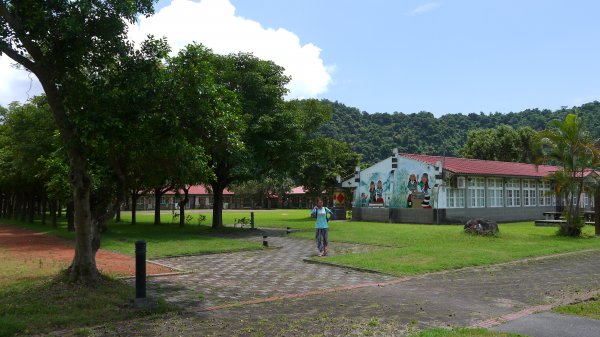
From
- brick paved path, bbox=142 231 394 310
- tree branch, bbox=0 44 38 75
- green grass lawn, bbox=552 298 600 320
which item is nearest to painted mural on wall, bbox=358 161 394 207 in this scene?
brick paved path, bbox=142 231 394 310

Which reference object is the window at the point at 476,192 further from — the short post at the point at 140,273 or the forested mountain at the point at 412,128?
the forested mountain at the point at 412,128

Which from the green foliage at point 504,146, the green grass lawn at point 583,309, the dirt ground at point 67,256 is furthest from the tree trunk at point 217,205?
the green foliage at point 504,146

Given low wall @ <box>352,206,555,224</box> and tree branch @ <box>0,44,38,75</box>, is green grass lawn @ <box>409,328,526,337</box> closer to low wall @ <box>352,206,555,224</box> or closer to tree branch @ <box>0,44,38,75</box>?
tree branch @ <box>0,44,38,75</box>

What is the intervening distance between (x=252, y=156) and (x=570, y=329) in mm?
19292

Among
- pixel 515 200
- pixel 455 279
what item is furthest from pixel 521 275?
pixel 515 200

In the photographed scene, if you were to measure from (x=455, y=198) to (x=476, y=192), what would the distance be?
2.37 metres

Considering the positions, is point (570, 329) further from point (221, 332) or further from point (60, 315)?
point (60, 315)

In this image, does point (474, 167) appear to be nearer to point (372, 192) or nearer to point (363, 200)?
point (372, 192)

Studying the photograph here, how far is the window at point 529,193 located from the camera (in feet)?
127

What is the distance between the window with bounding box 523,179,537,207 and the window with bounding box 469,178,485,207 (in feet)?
20.0

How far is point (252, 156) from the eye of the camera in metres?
24.7

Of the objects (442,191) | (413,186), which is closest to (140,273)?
(442,191)

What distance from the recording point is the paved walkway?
6883 millimetres

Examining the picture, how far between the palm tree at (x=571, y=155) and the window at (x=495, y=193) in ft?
47.5
